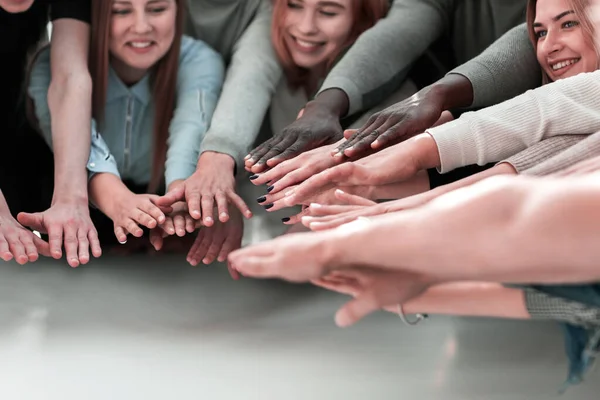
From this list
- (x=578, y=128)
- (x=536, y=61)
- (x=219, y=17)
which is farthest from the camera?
(x=219, y=17)

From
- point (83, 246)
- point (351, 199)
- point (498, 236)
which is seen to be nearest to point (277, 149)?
point (351, 199)

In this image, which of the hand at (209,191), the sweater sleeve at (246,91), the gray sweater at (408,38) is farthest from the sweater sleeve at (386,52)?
the hand at (209,191)

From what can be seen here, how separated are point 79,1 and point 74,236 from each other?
442 mm

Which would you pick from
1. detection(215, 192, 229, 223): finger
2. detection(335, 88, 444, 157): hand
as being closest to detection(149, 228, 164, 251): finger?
detection(215, 192, 229, 223): finger

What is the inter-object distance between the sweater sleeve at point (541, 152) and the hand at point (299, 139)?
329mm

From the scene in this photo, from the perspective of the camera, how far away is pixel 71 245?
3.81 ft

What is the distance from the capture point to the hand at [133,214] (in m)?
1.19

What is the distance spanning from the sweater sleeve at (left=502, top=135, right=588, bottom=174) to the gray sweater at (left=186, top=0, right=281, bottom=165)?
1.58 feet

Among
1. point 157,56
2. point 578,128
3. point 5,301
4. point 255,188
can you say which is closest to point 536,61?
point 578,128

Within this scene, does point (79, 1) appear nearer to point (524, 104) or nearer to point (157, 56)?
point (157, 56)

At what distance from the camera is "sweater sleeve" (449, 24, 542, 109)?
127cm

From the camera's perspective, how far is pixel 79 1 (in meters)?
1.36

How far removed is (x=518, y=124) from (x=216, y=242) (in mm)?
483

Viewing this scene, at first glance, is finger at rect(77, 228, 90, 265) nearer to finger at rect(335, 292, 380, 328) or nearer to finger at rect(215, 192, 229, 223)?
finger at rect(215, 192, 229, 223)
